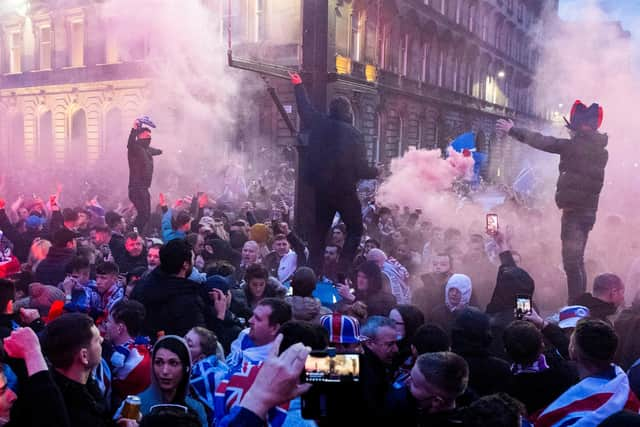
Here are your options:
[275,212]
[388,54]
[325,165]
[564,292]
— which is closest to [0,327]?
[325,165]

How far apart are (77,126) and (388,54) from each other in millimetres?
13019

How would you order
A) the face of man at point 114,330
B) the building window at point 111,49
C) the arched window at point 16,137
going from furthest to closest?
the arched window at point 16,137
the building window at point 111,49
the face of man at point 114,330

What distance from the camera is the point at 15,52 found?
27.3 metres

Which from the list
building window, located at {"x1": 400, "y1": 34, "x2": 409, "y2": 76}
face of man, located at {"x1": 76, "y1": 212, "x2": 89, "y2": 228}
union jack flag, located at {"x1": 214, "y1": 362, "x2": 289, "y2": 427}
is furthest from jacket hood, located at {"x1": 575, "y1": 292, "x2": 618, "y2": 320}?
building window, located at {"x1": 400, "y1": 34, "x2": 409, "y2": 76}

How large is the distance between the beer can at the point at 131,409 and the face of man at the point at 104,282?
2.45 m

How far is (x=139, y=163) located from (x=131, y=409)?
6887mm

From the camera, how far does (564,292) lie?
6.41m

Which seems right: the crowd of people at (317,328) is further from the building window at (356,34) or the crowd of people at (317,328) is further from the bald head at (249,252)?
the building window at (356,34)

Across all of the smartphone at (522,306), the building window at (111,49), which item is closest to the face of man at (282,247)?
the smartphone at (522,306)

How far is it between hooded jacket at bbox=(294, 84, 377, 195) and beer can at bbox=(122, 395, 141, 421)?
137 inches

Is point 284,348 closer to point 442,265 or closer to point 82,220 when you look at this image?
point 442,265

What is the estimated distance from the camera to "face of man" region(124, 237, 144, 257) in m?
6.10

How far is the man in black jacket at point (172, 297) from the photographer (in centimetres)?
362

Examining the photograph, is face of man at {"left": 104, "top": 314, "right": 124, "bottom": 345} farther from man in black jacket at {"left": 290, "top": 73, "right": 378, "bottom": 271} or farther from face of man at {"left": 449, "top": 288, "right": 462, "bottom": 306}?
man in black jacket at {"left": 290, "top": 73, "right": 378, "bottom": 271}
